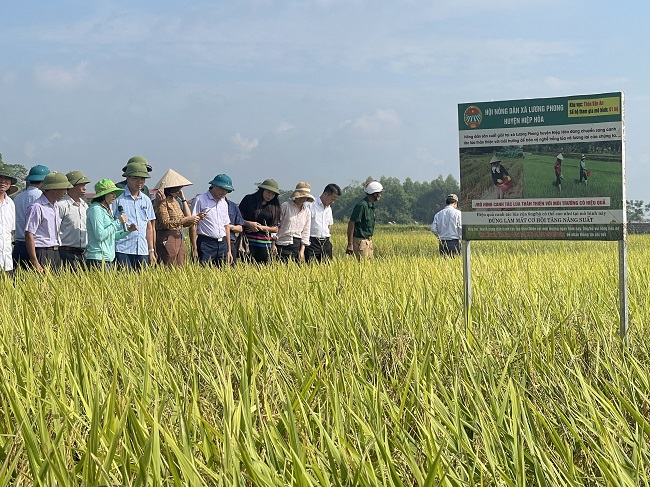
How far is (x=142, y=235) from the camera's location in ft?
23.2

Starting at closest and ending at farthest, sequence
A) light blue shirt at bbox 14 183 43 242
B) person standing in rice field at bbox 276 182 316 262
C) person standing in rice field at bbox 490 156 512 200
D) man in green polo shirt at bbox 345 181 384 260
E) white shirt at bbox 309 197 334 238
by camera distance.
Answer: person standing in rice field at bbox 490 156 512 200, light blue shirt at bbox 14 183 43 242, person standing in rice field at bbox 276 182 316 262, man in green polo shirt at bbox 345 181 384 260, white shirt at bbox 309 197 334 238

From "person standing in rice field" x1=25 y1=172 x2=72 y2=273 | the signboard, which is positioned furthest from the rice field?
"person standing in rice field" x1=25 y1=172 x2=72 y2=273

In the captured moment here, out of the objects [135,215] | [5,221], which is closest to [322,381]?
[5,221]

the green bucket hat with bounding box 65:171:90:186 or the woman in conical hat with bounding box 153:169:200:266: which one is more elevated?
the green bucket hat with bounding box 65:171:90:186

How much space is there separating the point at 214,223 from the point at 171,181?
60 centimetres

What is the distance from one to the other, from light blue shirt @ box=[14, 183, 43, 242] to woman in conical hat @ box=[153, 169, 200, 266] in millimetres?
1091

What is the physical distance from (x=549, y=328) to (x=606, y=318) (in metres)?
0.52

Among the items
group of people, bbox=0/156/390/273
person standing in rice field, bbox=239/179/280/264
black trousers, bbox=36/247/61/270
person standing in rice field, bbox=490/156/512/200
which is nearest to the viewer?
person standing in rice field, bbox=490/156/512/200

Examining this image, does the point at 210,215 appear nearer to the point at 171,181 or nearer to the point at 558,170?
the point at 171,181

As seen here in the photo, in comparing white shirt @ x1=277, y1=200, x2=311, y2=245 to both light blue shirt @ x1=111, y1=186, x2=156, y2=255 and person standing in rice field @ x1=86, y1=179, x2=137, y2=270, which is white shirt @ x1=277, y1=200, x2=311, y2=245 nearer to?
light blue shirt @ x1=111, y1=186, x2=156, y2=255

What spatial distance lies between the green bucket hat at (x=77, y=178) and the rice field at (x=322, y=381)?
1.56 metres

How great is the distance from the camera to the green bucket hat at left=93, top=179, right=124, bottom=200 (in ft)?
21.2

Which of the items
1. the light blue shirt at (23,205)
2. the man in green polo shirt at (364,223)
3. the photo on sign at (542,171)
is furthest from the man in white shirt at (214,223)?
the photo on sign at (542,171)

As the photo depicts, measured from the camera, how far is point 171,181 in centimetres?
746
